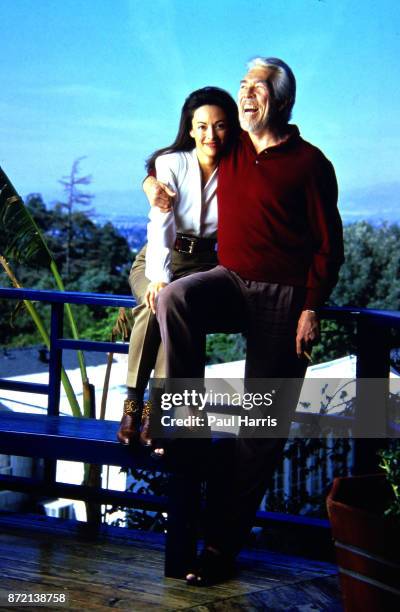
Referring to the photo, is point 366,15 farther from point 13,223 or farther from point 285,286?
point 285,286

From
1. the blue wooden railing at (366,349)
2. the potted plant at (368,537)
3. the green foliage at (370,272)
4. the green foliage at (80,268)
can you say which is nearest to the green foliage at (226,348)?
the green foliage at (80,268)


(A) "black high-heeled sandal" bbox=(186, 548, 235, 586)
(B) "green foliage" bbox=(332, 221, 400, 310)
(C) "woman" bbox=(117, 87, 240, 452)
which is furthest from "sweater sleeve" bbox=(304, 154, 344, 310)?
(B) "green foliage" bbox=(332, 221, 400, 310)

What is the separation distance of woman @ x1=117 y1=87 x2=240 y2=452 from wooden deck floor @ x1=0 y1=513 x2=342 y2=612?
391 millimetres

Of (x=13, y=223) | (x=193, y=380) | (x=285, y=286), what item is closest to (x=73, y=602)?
(x=193, y=380)

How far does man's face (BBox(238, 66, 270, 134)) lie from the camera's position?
2.50 m

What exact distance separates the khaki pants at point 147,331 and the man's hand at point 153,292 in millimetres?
34

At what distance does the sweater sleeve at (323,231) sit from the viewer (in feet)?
8.10

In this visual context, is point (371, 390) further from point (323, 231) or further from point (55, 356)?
point (55, 356)

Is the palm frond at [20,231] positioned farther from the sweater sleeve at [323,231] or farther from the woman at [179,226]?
the sweater sleeve at [323,231]

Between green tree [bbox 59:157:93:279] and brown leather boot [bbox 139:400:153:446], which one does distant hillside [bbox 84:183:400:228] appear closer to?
green tree [bbox 59:157:93:279]

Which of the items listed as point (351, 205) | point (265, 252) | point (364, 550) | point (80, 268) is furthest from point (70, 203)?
point (364, 550)

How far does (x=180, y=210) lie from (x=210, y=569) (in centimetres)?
97

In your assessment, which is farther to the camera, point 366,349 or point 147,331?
point 366,349

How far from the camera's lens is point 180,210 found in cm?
261
